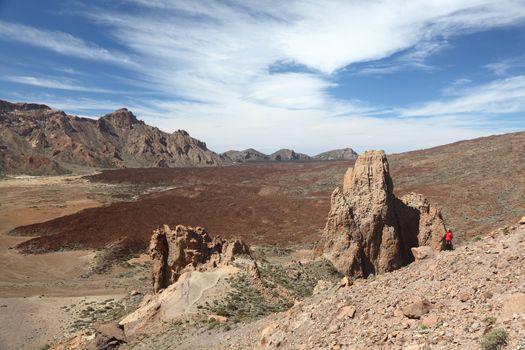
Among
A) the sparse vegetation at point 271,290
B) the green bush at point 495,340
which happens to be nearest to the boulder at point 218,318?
Answer: the sparse vegetation at point 271,290

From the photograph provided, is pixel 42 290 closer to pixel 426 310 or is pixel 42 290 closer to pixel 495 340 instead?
pixel 426 310

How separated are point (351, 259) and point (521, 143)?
73846 millimetres

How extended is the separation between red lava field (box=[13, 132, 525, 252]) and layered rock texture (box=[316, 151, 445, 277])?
1550 cm

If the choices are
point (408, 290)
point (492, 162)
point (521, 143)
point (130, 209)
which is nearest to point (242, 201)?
point (130, 209)

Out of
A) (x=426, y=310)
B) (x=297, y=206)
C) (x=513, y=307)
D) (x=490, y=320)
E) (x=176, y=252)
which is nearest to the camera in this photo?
(x=513, y=307)

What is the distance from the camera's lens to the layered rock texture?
25531 millimetres

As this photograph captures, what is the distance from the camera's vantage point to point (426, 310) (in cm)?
961

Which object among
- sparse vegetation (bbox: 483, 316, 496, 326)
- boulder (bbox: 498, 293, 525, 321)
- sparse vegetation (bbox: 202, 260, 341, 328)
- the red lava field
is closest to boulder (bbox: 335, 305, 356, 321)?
sparse vegetation (bbox: 483, 316, 496, 326)

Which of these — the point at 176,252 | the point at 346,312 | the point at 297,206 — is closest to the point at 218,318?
the point at 346,312

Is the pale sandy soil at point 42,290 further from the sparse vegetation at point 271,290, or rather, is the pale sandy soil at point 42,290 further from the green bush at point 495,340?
the green bush at point 495,340

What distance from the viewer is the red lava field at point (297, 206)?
162 ft

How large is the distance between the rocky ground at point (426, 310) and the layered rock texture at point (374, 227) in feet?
39.1

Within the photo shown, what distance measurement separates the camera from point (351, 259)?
25.2 meters

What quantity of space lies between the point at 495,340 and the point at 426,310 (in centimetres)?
221
